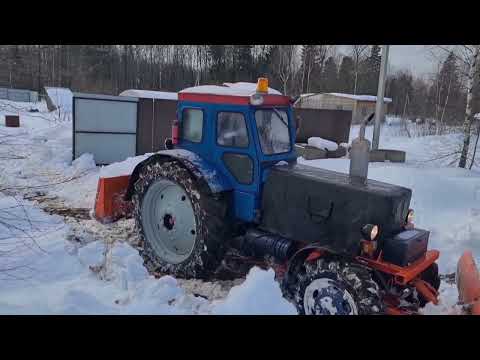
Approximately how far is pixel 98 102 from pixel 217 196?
7501 mm

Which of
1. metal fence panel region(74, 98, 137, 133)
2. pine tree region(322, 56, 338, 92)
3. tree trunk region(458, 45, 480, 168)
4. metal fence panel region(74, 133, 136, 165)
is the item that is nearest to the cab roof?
metal fence panel region(74, 98, 137, 133)

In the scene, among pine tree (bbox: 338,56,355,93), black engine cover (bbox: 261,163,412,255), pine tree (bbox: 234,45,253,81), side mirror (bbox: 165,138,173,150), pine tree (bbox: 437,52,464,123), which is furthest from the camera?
pine tree (bbox: 338,56,355,93)

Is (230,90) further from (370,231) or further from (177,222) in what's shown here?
(370,231)

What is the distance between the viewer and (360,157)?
4.07 metres

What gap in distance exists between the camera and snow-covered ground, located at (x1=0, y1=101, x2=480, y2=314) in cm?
301

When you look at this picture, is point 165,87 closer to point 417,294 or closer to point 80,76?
point 80,76

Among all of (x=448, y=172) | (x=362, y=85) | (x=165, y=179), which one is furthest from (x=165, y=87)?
(x=165, y=179)

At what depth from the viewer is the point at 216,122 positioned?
4.49 metres

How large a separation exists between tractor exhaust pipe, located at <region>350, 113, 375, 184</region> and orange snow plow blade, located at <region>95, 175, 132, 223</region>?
3183 millimetres

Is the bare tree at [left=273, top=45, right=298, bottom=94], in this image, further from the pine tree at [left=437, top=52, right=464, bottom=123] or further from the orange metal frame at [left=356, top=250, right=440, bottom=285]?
the orange metal frame at [left=356, top=250, right=440, bottom=285]

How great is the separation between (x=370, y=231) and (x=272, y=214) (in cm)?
117

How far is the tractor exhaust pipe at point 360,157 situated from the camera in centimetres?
395

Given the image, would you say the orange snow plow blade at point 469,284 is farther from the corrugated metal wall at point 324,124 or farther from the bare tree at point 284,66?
the bare tree at point 284,66

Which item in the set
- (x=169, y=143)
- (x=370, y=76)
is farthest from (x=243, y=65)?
(x=169, y=143)
